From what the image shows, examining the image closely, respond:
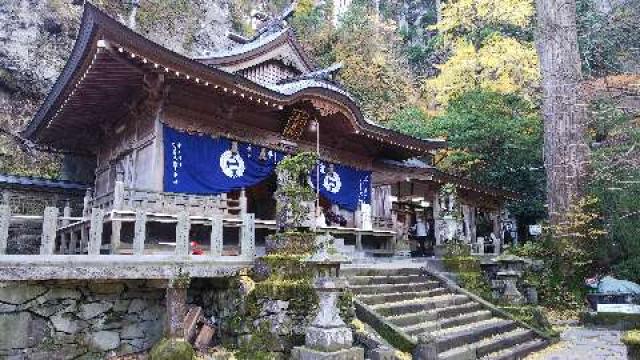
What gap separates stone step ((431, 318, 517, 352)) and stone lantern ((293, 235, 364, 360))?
2.09 m

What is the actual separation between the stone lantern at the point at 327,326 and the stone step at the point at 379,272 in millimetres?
2597

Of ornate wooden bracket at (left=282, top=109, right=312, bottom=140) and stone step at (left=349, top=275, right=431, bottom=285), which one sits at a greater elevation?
ornate wooden bracket at (left=282, top=109, right=312, bottom=140)

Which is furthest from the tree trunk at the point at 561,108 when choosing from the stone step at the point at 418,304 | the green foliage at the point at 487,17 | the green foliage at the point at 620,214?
the green foliage at the point at 487,17

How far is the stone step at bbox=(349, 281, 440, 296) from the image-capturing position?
9320 mm

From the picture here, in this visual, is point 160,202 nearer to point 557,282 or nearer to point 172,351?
point 172,351

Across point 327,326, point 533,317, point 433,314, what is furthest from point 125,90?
point 533,317

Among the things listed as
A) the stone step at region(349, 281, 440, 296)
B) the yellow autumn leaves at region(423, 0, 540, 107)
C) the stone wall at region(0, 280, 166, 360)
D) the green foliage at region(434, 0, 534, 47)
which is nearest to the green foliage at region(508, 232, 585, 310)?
the stone step at region(349, 281, 440, 296)

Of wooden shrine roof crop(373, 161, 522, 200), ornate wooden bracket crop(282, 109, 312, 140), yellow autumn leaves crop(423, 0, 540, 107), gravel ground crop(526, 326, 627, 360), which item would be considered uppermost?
yellow autumn leaves crop(423, 0, 540, 107)

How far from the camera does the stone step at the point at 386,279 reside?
9750 mm

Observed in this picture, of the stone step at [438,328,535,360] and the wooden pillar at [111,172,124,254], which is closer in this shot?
the stone step at [438,328,535,360]

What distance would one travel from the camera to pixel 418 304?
970 cm

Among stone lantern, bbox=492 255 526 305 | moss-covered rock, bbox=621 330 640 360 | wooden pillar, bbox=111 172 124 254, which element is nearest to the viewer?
moss-covered rock, bbox=621 330 640 360

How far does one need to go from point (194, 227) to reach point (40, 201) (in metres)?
7.36

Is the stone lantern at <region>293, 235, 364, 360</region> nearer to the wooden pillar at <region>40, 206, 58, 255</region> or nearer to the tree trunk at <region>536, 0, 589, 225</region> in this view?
the wooden pillar at <region>40, 206, 58, 255</region>
